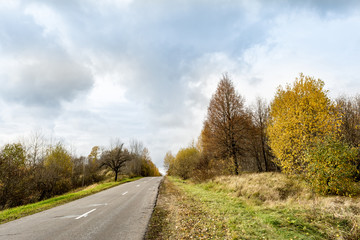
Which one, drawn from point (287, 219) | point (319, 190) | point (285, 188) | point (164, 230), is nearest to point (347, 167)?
point (319, 190)

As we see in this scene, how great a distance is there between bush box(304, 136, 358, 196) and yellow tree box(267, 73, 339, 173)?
2537 mm

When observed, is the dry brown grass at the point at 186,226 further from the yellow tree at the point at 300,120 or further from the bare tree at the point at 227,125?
the bare tree at the point at 227,125

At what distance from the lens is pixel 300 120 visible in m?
13.8

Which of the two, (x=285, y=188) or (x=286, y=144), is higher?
(x=286, y=144)

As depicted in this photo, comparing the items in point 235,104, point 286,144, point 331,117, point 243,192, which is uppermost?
point 235,104

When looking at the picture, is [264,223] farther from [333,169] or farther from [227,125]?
[227,125]

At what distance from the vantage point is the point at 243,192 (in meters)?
11.4

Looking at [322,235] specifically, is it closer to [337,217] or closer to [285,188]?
[337,217]

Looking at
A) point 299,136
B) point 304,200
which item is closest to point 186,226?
point 304,200

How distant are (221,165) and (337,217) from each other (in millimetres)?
14902

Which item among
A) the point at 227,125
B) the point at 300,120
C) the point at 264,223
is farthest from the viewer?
the point at 227,125

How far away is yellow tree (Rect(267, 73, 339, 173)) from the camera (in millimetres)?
12945

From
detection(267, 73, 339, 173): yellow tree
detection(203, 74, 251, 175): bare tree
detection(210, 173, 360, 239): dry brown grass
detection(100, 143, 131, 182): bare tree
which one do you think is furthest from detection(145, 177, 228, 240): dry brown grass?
detection(100, 143, 131, 182): bare tree

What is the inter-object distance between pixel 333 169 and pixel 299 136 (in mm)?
5245
